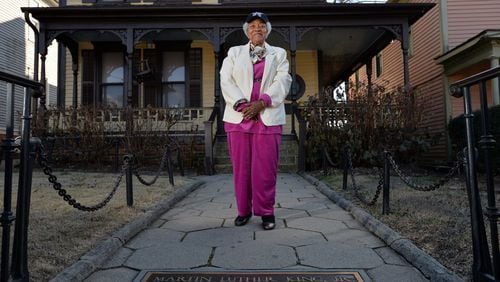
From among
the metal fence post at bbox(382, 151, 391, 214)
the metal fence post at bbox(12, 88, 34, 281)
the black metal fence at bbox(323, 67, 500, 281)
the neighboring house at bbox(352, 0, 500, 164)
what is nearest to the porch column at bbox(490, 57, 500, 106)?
the neighboring house at bbox(352, 0, 500, 164)

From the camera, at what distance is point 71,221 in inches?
161

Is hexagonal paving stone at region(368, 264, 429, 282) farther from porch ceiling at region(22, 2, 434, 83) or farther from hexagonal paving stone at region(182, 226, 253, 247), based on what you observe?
porch ceiling at region(22, 2, 434, 83)

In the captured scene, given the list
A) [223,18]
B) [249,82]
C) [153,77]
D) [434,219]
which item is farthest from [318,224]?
[153,77]

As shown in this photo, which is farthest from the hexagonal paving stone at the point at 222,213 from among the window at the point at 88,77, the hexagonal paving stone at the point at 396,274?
the window at the point at 88,77

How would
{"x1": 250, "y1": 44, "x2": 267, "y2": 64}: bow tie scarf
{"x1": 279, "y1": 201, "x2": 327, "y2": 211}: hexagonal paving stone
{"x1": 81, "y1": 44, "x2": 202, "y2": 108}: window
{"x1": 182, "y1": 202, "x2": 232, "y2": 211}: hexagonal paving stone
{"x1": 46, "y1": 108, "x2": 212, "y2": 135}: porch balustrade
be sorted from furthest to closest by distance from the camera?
{"x1": 81, "y1": 44, "x2": 202, "y2": 108}: window, {"x1": 46, "y1": 108, "x2": 212, "y2": 135}: porch balustrade, {"x1": 182, "y1": 202, "x2": 232, "y2": 211}: hexagonal paving stone, {"x1": 279, "y1": 201, "x2": 327, "y2": 211}: hexagonal paving stone, {"x1": 250, "y1": 44, "x2": 267, "y2": 64}: bow tie scarf

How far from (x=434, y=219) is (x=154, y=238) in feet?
9.12

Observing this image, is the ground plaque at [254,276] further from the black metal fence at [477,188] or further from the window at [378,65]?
the window at [378,65]

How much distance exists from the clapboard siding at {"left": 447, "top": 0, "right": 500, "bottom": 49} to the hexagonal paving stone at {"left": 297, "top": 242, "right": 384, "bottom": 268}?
12.3 metres

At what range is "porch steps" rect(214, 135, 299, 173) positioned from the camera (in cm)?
1034

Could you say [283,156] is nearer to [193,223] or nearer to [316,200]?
[316,200]

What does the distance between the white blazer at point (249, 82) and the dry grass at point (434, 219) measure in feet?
5.25

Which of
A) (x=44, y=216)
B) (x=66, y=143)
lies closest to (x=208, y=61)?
(x=66, y=143)

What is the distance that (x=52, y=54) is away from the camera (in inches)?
878

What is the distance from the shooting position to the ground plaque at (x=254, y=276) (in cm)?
267
